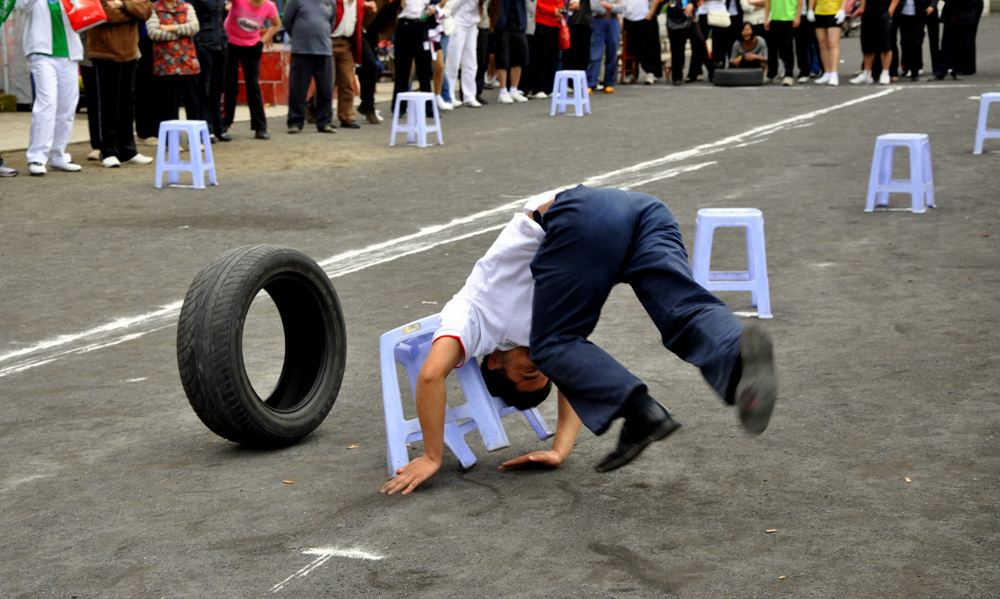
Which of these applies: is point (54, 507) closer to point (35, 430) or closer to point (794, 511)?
point (35, 430)

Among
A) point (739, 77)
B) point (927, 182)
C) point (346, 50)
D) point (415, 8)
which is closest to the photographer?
point (927, 182)

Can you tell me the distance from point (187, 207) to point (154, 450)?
6028 millimetres

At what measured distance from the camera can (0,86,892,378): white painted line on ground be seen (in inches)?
243

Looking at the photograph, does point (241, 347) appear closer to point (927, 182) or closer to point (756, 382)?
point (756, 382)

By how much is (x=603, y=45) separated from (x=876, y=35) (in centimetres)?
491

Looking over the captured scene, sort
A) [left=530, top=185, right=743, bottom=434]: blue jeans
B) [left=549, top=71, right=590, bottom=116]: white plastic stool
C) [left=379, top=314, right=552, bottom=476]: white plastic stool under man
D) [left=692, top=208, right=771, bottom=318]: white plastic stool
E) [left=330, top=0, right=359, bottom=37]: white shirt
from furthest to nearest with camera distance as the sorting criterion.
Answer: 1. [left=549, top=71, right=590, bottom=116]: white plastic stool
2. [left=330, top=0, right=359, bottom=37]: white shirt
3. [left=692, top=208, right=771, bottom=318]: white plastic stool
4. [left=379, top=314, right=552, bottom=476]: white plastic stool under man
5. [left=530, top=185, right=743, bottom=434]: blue jeans

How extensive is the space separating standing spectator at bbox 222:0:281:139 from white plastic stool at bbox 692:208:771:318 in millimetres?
9272

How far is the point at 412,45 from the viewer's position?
1741 cm

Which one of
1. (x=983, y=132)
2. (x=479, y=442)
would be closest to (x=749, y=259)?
(x=479, y=442)


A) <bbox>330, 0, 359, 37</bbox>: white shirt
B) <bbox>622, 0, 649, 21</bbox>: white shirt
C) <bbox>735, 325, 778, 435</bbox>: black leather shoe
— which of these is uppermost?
<bbox>622, 0, 649, 21</bbox>: white shirt

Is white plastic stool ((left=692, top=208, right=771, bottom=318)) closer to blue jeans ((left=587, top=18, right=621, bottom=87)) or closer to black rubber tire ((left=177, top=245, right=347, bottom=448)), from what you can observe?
black rubber tire ((left=177, top=245, right=347, bottom=448))

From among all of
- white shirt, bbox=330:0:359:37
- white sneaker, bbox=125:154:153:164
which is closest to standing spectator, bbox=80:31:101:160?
white sneaker, bbox=125:154:153:164

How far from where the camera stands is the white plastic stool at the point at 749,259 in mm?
6684

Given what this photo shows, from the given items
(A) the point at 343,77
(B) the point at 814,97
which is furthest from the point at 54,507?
(B) the point at 814,97
